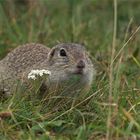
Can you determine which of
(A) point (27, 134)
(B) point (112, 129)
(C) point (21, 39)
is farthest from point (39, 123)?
(C) point (21, 39)

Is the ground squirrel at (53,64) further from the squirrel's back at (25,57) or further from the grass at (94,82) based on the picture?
the grass at (94,82)

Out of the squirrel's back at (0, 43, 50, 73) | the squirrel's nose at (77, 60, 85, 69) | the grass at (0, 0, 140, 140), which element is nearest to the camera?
the grass at (0, 0, 140, 140)

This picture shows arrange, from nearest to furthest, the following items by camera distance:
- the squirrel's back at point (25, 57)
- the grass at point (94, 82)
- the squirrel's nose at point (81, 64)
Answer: the grass at point (94, 82), the squirrel's nose at point (81, 64), the squirrel's back at point (25, 57)

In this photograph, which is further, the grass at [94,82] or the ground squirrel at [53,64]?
the ground squirrel at [53,64]

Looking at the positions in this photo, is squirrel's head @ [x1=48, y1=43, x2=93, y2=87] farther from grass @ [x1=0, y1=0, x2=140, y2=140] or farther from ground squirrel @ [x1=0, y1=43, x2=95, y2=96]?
grass @ [x1=0, y1=0, x2=140, y2=140]

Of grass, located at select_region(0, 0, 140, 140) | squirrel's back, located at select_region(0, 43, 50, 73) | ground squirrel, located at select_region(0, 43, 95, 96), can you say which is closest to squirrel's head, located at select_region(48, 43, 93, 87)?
ground squirrel, located at select_region(0, 43, 95, 96)

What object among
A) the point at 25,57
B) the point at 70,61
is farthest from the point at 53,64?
the point at 25,57

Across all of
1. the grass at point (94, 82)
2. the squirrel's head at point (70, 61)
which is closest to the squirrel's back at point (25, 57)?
the squirrel's head at point (70, 61)

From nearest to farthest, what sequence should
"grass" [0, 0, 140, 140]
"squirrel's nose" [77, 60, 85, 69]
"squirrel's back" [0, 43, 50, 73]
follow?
1. "grass" [0, 0, 140, 140]
2. "squirrel's nose" [77, 60, 85, 69]
3. "squirrel's back" [0, 43, 50, 73]
